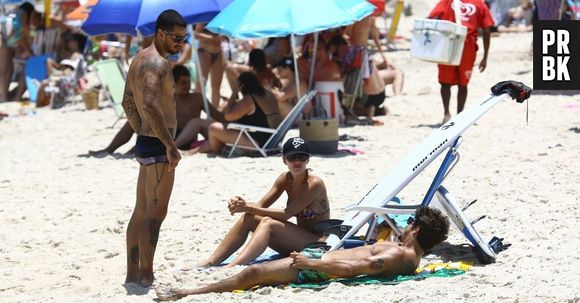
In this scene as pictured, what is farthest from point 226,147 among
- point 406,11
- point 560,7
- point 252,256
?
point 406,11

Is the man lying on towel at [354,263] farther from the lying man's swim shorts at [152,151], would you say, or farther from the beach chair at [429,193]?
the lying man's swim shorts at [152,151]

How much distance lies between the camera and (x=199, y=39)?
37.9 ft

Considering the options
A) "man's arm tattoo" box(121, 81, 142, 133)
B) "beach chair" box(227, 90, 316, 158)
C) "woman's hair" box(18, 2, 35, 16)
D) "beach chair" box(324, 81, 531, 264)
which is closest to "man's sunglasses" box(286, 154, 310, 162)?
"beach chair" box(324, 81, 531, 264)

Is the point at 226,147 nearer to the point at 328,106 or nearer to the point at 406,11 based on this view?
the point at 328,106

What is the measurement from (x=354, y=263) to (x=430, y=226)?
1.36 feet

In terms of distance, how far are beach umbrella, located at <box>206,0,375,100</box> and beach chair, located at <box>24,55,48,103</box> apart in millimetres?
6870

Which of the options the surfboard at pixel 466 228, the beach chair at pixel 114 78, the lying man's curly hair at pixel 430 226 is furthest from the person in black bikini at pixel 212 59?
the lying man's curly hair at pixel 430 226

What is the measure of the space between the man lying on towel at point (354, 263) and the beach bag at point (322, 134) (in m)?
4.27

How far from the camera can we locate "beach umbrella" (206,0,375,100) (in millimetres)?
9375

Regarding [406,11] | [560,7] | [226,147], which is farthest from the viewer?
[406,11]

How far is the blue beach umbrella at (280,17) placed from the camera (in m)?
9.38

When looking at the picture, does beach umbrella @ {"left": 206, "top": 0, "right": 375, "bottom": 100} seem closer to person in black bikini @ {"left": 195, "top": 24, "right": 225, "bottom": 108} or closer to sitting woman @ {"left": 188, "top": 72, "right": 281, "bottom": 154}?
sitting woman @ {"left": 188, "top": 72, "right": 281, "bottom": 154}

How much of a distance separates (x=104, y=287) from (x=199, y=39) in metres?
6.12

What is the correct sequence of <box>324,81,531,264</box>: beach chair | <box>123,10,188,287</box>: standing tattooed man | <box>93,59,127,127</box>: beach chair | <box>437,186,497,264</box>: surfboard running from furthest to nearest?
<box>93,59,127,127</box>: beach chair → <box>437,186,497,264</box>: surfboard → <box>324,81,531,264</box>: beach chair → <box>123,10,188,287</box>: standing tattooed man
